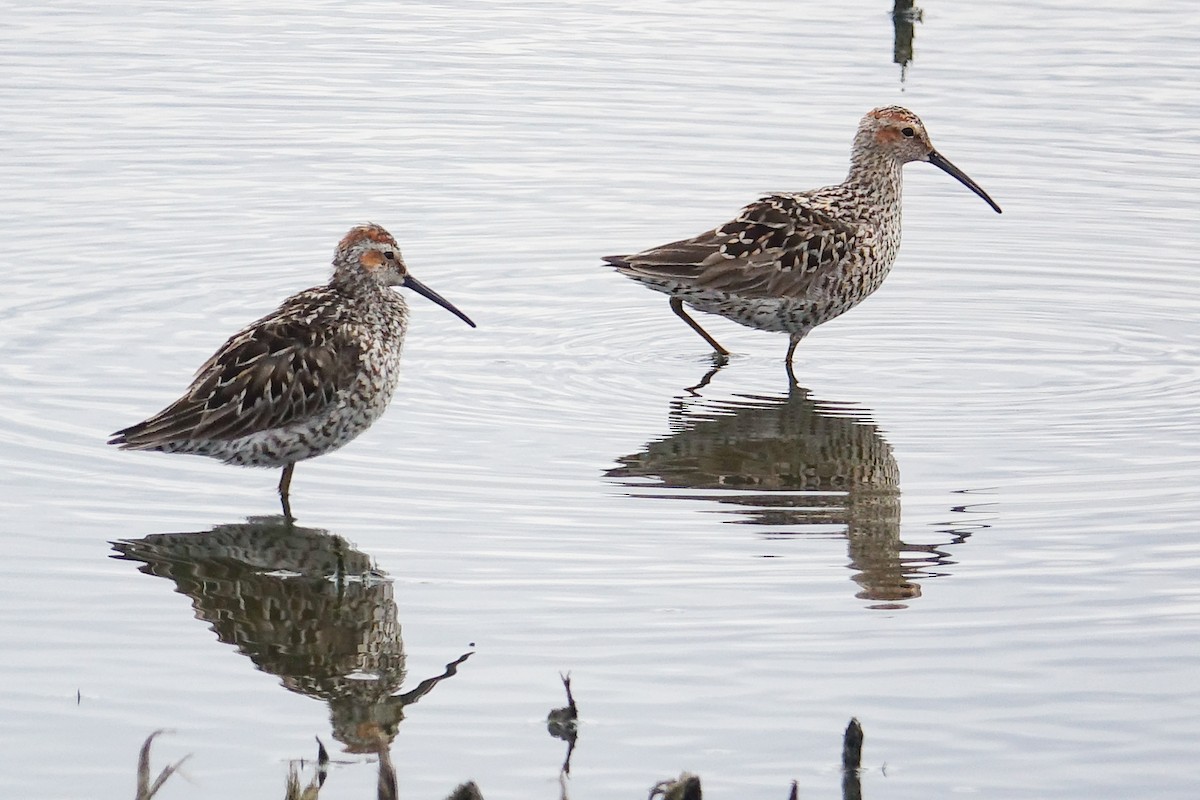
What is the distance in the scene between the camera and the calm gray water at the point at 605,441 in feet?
25.0

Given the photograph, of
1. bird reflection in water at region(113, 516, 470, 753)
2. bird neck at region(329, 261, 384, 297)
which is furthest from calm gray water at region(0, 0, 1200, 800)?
bird neck at region(329, 261, 384, 297)

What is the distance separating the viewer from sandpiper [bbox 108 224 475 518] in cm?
1012

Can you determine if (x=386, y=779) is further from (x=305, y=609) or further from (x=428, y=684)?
(x=305, y=609)

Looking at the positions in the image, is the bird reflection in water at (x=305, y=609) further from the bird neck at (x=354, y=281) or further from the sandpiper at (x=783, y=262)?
the sandpiper at (x=783, y=262)

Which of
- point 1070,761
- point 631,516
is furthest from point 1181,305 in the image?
point 1070,761

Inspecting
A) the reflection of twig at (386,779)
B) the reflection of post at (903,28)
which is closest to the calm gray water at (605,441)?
the reflection of post at (903,28)

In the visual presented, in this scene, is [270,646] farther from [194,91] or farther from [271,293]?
[194,91]

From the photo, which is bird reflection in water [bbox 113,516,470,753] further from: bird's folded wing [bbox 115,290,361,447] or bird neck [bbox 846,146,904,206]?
bird neck [bbox 846,146,904,206]

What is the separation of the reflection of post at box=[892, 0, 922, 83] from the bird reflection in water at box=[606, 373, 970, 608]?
970 centimetres

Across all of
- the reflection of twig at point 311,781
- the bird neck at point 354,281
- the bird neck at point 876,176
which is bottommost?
the reflection of twig at point 311,781

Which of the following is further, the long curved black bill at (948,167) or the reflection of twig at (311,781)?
the long curved black bill at (948,167)

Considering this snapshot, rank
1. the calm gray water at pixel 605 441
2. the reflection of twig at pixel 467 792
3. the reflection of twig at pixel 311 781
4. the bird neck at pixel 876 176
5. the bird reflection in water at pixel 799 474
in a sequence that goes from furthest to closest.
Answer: the bird neck at pixel 876 176 < the bird reflection in water at pixel 799 474 < the calm gray water at pixel 605 441 < the reflection of twig at pixel 311 781 < the reflection of twig at pixel 467 792

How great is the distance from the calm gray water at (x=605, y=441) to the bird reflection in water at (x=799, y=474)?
1.3 inches

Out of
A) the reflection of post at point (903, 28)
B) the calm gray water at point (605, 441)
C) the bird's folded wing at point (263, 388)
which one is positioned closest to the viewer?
the calm gray water at point (605, 441)
